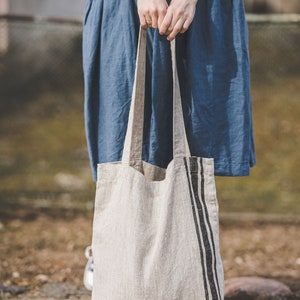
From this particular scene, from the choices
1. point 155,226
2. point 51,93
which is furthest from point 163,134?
point 51,93

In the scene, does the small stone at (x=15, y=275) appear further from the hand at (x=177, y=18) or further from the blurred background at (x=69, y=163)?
the hand at (x=177, y=18)

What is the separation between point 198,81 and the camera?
2.08m

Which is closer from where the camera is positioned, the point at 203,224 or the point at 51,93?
the point at 203,224

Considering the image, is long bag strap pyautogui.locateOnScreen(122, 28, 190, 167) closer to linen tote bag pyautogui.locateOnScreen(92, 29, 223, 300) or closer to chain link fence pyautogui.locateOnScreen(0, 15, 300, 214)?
linen tote bag pyautogui.locateOnScreen(92, 29, 223, 300)

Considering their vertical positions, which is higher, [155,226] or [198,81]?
[198,81]

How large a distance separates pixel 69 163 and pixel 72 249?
241 centimetres

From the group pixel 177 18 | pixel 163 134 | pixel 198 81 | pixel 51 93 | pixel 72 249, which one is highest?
pixel 177 18

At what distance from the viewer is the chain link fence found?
5488mm

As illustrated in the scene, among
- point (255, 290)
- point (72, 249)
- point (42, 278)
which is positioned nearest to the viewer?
point (255, 290)

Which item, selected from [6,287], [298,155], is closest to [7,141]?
[298,155]

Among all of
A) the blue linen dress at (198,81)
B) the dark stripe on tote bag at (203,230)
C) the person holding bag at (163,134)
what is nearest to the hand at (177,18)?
the person holding bag at (163,134)

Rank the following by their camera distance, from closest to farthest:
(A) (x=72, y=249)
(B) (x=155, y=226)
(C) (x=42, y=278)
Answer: (B) (x=155, y=226)
(C) (x=42, y=278)
(A) (x=72, y=249)

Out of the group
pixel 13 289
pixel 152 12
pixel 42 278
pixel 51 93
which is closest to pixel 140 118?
pixel 152 12

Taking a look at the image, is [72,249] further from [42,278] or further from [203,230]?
[203,230]
